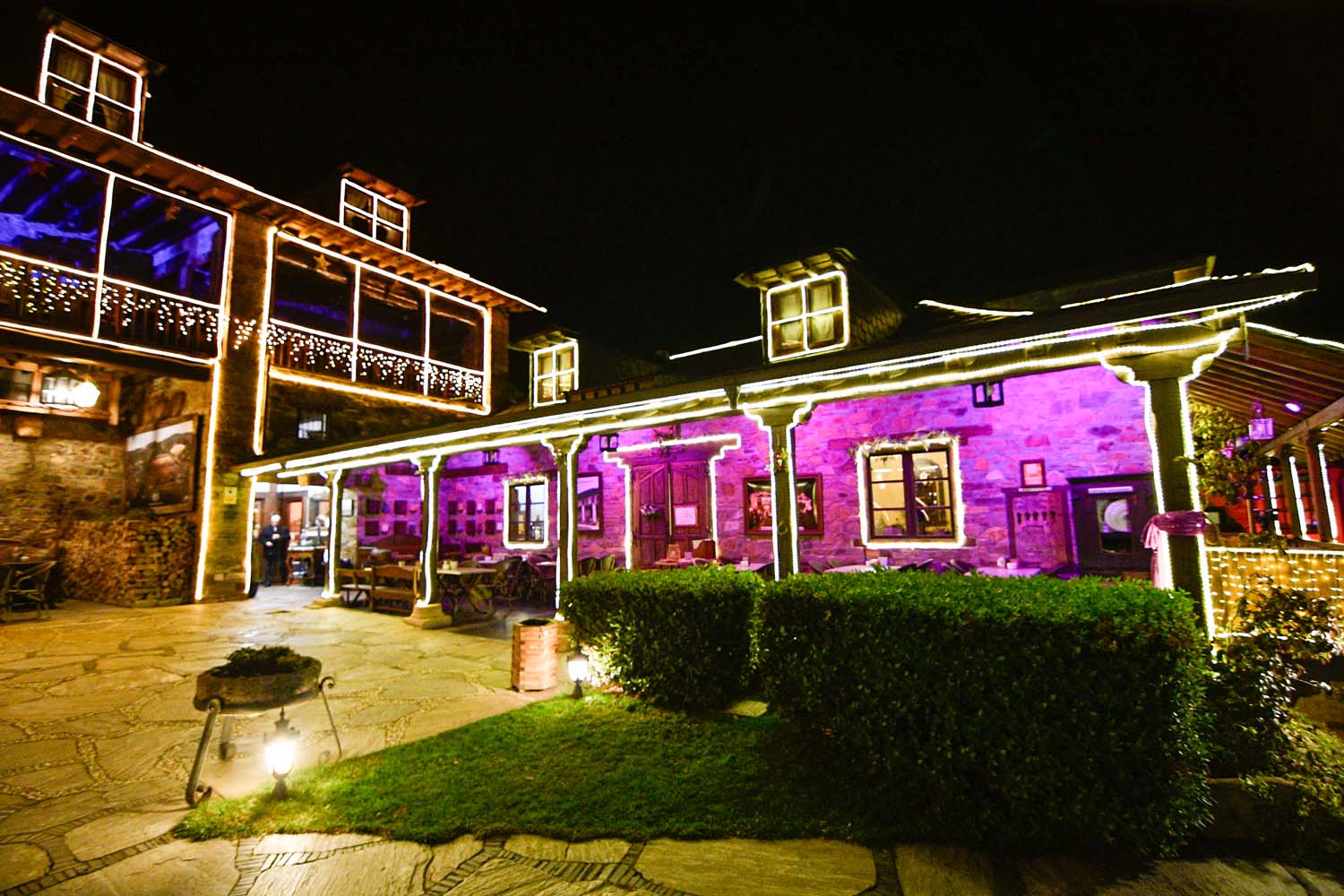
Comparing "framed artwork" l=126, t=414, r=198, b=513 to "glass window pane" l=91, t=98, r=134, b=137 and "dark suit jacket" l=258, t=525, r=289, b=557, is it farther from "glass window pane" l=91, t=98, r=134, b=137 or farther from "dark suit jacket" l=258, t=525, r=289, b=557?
"glass window pane" l=91, t=98, r=134, b=137

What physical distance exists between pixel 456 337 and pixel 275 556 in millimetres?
7961

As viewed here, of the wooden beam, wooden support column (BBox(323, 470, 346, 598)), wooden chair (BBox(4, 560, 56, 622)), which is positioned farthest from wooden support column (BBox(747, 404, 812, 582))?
wooden chair (BBox(4, 560, 56, 622))

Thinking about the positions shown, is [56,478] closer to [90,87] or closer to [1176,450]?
[90,87]

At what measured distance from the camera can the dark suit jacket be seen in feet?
53.4

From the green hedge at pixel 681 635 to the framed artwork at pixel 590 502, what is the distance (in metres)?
8.00

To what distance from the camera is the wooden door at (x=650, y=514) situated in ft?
42.2

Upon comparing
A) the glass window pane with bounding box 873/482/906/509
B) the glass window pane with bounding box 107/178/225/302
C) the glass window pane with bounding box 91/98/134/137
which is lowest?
the glass window pane with bounding box 873/482/906/509

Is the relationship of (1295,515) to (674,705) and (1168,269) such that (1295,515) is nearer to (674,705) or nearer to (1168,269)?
(1168,269)

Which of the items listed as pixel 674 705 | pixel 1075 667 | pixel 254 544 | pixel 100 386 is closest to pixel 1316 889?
pixel 1075 667

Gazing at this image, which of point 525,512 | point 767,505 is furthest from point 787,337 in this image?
point 525,512

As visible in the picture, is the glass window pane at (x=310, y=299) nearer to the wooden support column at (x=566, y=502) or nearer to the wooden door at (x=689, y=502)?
the wooden door at (x=689, y=502)

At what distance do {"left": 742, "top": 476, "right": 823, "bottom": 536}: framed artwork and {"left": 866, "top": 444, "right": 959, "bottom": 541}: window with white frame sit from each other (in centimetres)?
94

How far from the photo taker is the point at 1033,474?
9.05 metres

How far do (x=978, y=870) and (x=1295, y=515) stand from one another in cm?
1214
